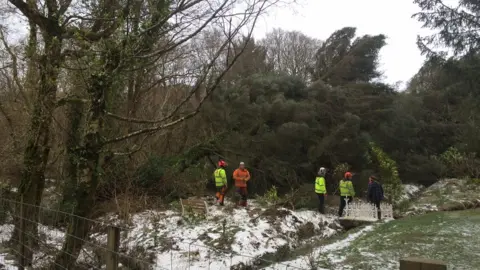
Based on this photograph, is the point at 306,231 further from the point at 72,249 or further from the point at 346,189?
the point at 72,249

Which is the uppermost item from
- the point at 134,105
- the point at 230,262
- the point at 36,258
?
the point at 134,105

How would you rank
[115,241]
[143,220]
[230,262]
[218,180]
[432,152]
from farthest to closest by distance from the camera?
1. [432,152]
2. [218,180]
3. [143,220]
4. [230,262]
5. [115,241]

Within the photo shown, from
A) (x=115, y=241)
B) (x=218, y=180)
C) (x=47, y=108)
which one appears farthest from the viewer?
(x=218, y=180)

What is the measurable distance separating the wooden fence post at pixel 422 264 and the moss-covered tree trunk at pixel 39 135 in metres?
5.46

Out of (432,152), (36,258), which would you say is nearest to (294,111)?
(432,152)

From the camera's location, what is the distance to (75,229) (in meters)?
5.84

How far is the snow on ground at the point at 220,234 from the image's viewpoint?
393 inches

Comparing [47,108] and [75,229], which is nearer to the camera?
[75,229]

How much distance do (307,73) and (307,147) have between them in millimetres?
10160

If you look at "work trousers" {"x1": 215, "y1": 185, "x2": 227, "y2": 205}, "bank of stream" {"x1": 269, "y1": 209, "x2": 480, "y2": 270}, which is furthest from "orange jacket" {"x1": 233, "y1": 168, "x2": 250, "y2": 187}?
"bank of stream" {"x1": 269, "y1": 209, "x2": 480, "y2": 270}

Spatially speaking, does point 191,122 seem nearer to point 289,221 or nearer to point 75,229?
point 289,221

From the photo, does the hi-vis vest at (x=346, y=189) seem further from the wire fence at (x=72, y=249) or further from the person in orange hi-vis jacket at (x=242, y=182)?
the wire fence at (x=72, y=249)

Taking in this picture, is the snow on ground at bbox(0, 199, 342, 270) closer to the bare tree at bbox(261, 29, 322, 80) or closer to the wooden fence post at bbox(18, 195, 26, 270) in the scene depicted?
the wooden fence post at bbox(18, 195, 26, 270)

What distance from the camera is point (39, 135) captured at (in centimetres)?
852
